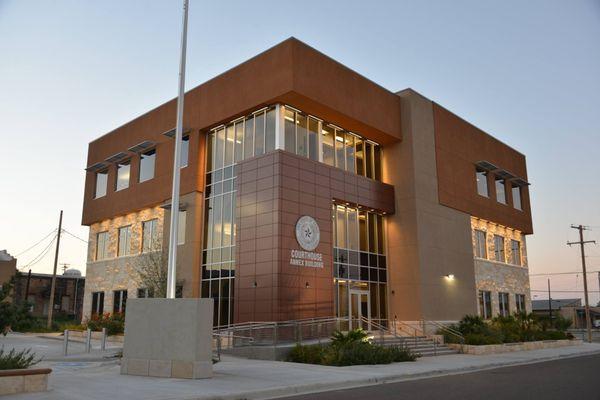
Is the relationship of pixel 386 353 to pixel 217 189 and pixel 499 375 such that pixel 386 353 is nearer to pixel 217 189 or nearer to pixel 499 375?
pixel 499 375

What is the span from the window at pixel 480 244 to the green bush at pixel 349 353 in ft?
59.6

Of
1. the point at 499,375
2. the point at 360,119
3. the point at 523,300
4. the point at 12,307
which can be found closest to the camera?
the point at 12,307

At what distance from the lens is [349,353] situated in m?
19.5

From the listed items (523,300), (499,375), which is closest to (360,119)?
(499,375)

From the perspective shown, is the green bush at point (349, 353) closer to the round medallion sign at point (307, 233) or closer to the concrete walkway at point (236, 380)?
the concrete walkway at point (236, 380)

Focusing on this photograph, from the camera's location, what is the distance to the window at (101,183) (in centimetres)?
3962

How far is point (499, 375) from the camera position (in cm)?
1723

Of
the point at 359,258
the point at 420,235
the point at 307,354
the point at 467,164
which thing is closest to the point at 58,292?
the point at 359,258

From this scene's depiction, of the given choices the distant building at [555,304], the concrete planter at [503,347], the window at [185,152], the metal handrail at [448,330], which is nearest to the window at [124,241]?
the window at [185,152]

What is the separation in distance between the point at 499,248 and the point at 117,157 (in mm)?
28804

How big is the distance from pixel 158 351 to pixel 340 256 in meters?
15.1

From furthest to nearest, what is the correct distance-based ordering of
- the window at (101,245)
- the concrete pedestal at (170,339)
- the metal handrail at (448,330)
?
the window at (101,245), the metal handrail at (448,330), the concrete pedestal at (170,339)

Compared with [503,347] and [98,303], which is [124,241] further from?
[503,347]

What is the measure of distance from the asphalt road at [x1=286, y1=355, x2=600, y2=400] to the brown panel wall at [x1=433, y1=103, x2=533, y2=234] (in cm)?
1818
